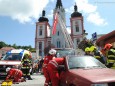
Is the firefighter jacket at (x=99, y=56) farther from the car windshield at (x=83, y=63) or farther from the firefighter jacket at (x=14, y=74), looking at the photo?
the firefighter jacket at (x=14, y=74)

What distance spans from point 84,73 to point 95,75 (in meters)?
0.46

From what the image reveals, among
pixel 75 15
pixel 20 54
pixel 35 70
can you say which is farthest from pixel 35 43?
pixel 20 54

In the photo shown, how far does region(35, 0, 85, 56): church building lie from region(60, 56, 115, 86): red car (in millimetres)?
90859

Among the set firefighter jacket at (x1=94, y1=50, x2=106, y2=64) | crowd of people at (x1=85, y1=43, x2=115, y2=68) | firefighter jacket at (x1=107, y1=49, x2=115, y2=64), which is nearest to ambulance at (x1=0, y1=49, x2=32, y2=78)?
crowd of people at (x1=85, y1=43, x2=115, y2=68)

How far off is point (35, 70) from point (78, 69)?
22.3m

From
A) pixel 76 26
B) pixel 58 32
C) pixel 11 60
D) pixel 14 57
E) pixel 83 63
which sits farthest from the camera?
pixel 58 32

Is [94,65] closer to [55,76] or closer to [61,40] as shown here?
[55,76]

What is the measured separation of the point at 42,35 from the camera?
109000 mm

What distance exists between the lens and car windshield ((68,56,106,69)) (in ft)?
28.0

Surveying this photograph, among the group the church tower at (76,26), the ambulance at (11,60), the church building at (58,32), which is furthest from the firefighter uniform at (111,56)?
the church tower at (76,26)

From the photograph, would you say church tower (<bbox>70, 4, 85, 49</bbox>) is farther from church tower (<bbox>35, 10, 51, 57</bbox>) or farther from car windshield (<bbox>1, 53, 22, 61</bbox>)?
car windshield (<bbox>1, 53, 22, 61</bbox>)

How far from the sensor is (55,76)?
9117mm

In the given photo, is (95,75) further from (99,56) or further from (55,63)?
(99,56)

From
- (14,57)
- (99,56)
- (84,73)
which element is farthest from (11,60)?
(84,73)
